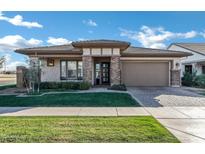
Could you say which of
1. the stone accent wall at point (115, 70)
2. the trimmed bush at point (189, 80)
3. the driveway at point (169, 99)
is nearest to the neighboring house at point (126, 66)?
the stone accent wall at point (115, 70)

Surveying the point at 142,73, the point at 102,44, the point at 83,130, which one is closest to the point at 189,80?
the point at 142,73

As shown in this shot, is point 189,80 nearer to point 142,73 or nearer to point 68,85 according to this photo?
point 142,73

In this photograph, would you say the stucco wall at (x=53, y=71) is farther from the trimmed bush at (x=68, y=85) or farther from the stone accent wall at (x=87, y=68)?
the stone accent wall at (x=87, y=68)

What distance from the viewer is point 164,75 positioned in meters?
21.0

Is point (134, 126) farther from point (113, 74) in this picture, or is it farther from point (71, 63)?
point (71, 63)

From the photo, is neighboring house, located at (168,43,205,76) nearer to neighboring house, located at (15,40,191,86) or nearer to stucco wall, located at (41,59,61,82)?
neighboring house, located at (15,40,191,86)

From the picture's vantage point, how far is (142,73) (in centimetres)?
2084

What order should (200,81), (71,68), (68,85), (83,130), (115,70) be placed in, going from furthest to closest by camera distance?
1. (200,81)
2. (71,68)
3. (115,70)
4. (68,85)
5. (83,130)

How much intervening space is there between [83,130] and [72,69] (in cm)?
1523

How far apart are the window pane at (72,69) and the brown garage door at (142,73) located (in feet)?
14.9

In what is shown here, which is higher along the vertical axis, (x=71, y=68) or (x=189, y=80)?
(x=71, y=68)

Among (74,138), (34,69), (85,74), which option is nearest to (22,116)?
(74,138)

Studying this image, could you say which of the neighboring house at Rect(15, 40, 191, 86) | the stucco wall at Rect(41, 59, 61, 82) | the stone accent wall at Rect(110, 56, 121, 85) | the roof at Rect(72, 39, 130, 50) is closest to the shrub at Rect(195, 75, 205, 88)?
the neighboring house at Rect(15, 40, 191, 86)
